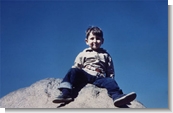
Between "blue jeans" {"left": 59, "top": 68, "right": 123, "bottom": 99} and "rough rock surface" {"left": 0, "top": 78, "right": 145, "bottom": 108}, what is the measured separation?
5cm

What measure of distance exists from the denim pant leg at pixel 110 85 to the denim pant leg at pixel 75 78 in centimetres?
6

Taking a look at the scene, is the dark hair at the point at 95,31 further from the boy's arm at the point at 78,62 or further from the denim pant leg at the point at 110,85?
the denim pant leg at the point at 110,85

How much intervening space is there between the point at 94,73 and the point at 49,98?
0.46 metres

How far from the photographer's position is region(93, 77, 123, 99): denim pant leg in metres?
2.33

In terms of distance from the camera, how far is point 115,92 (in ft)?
7.61

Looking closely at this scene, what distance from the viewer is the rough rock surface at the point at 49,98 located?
236 centimetres

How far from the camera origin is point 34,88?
2.57 m

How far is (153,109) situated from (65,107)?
766mm

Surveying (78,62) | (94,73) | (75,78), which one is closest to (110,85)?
(94,73)

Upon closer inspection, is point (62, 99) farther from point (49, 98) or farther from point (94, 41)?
point (94, 41)

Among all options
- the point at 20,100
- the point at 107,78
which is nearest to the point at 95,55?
the point at 107,78

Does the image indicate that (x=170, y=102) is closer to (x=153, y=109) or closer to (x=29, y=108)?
(x=153, y=109)

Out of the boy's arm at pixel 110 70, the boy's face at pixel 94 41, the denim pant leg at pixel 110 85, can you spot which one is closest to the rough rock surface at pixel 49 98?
the denim pant leg at pixel 110 85

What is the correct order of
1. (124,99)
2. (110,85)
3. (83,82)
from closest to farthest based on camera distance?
(124,99) → (110,85) → (83,82)
